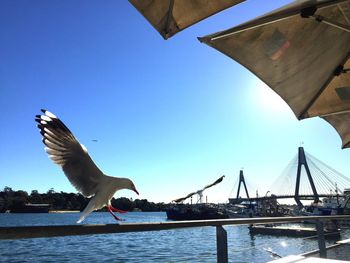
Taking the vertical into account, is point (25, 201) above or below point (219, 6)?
above

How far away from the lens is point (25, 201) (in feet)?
460

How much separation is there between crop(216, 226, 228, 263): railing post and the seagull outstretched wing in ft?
4.54

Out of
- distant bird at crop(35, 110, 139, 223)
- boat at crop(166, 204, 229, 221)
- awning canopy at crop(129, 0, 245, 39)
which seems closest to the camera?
distant bird at crop(35, 110, 139, 223)

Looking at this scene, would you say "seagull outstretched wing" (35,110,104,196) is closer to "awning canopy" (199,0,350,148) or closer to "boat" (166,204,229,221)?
"awning canopy" (199,0,350,148)

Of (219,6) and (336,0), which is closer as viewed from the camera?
(336,0)

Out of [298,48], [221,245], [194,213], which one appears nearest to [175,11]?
[298,48]

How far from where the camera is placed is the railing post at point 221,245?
3107 millimetres

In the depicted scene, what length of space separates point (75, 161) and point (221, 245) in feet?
6.07

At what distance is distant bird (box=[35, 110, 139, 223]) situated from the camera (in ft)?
12.0

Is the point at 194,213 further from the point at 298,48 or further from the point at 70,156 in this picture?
the point at 70,156

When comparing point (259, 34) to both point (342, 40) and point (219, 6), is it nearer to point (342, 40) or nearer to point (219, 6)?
point (219, 6)

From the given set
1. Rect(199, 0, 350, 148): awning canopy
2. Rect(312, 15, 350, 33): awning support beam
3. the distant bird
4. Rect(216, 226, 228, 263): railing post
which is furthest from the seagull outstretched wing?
Rect(312, 15, 350, 33): awning support beam

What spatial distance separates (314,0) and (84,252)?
22364 mm

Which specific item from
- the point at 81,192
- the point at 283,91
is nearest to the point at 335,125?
the point at 283,91
